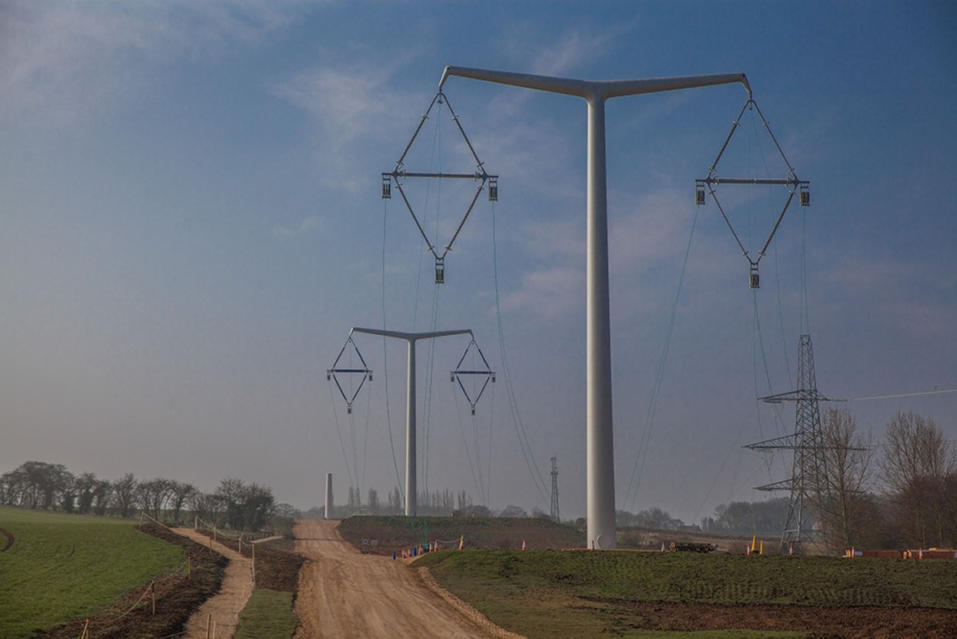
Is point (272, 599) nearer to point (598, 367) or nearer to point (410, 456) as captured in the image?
point (598, 367)

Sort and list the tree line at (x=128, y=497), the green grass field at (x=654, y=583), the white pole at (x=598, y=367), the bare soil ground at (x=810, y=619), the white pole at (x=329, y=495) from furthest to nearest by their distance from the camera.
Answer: the white pole at (x=329, y=495), the tree line at (x=128, y=497), the white pole at (x=598, y=367), the green grass field at (x=654, y=583), the bare soil ground at (x=810, y=619)

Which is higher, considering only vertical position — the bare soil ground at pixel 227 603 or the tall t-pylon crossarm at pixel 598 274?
the tall t-pylon crossarm at pixel 598 274

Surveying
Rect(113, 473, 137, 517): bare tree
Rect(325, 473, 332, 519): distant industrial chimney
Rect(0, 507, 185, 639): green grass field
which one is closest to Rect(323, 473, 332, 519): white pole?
Rect(325, 473, 332, 519): distant industrial chimney

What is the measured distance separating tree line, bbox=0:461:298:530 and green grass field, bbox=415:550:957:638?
64.6 m

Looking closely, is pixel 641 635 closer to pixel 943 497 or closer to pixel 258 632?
pixel 258 632

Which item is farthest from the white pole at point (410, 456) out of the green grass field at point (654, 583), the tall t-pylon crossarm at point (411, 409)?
the green grass field at point (654, 583)

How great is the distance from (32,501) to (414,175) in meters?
99.1

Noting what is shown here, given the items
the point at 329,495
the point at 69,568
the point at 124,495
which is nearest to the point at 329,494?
the point at 329,495

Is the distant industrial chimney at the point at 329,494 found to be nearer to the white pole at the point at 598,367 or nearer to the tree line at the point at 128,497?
the tree line at the point at 128,497

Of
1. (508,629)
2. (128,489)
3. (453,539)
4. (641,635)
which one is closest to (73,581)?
(508,629)

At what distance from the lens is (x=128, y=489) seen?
442 feet

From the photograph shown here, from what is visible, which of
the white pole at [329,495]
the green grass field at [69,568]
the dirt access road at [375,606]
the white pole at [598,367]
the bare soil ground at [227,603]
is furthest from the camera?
the white pole at [329,495]

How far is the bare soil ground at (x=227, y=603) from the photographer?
36.1 m

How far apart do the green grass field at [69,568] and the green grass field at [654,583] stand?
17117 mm
